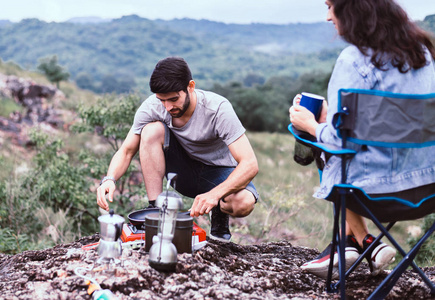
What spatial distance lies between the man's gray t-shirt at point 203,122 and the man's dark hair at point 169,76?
11.1 inches

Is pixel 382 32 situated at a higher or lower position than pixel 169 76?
higher

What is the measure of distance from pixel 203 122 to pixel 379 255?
4.65 feet

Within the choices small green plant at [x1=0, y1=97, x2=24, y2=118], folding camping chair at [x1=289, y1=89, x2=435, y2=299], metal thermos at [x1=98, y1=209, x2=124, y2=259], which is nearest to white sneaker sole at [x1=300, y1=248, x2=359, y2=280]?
folding camping chair at [x1=289, y1=89, x2=435, y2=299]

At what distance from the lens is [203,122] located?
330cm

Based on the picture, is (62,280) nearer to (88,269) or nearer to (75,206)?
(88,269)

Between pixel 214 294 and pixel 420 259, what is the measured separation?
4.09 metres

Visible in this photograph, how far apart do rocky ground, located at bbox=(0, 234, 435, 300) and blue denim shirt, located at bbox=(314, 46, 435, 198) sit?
616 mm

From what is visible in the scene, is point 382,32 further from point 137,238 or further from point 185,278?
point 137,238

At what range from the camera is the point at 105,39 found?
A: 122m

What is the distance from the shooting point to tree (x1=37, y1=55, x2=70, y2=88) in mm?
33406

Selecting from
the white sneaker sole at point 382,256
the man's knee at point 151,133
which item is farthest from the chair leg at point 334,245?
the man's knee at point 151,133

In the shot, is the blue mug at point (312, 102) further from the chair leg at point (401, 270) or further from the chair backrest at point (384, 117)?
the chair leg at point (401, 270)

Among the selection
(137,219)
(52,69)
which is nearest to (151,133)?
(137,219)

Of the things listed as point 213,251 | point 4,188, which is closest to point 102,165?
point 4,188
